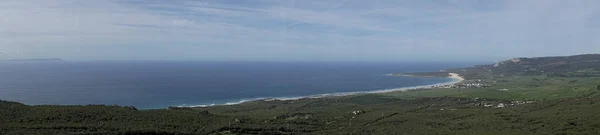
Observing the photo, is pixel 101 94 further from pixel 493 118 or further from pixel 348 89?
pixel 493 118

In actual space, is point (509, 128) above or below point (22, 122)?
below

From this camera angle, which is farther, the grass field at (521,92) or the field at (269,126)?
the grass field at (521,92)

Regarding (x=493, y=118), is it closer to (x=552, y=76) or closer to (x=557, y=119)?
(x=557, y=119)

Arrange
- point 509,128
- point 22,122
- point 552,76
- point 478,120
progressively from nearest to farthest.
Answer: point 22,122 < point 509,128 < point 478,120 < point 552,76

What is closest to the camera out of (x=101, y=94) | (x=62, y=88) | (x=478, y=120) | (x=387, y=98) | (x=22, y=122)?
(x=22, y=122)

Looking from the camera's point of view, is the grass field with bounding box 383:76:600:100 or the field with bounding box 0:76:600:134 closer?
the field with bounding box 0:76:600:134

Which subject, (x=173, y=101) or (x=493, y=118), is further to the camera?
(x=173, y=101)

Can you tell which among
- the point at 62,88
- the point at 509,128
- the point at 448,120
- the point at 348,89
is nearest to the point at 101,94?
the point at 62,88

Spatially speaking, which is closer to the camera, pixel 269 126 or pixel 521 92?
pixel 269 126

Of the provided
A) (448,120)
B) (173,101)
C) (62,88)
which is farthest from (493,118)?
(62,88)
